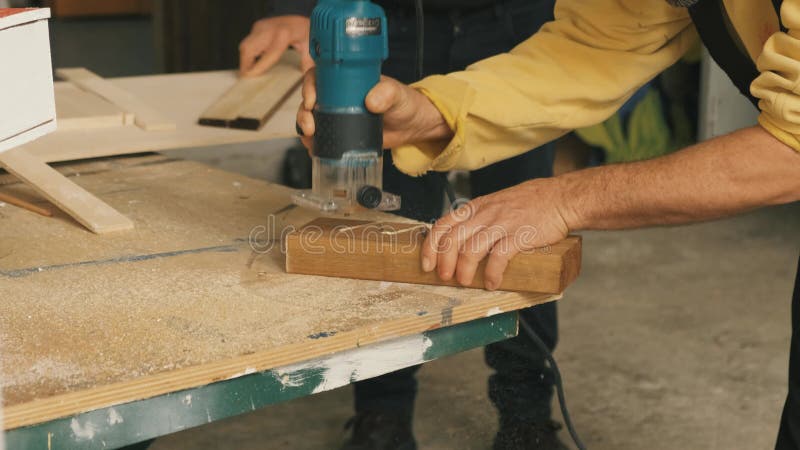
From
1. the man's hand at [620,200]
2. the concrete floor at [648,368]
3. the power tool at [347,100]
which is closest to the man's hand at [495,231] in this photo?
the man's hand at [620,200]

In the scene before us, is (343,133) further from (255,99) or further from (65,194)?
(255,99)

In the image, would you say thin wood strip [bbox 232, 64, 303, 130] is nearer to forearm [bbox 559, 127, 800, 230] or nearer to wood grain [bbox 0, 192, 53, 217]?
wood grain [bbox 0, 192, 53, 217]

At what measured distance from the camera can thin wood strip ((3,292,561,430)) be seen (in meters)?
0.86

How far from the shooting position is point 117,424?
0.90 m

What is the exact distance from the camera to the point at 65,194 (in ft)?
4.87

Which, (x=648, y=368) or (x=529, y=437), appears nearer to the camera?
(x=529, y=437)

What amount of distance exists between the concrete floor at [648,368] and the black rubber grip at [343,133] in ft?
4.56

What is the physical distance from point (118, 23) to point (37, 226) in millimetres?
9167

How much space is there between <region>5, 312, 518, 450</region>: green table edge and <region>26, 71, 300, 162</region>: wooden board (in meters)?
0.92

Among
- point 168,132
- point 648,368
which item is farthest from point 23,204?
point 648,368

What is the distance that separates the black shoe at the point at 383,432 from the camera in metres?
2.11

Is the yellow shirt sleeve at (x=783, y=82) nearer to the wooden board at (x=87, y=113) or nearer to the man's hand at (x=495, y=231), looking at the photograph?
the man's hand at (x=495, y=231)

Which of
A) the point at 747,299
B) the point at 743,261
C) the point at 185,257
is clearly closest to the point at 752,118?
the point at 743,261

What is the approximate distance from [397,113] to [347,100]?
0.48ft
